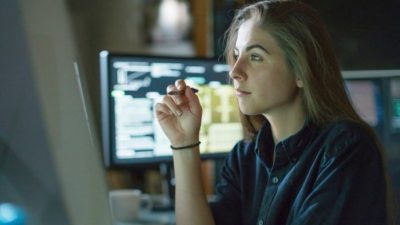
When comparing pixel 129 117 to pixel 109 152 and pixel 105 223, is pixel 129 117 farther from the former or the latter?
pixel 105 223

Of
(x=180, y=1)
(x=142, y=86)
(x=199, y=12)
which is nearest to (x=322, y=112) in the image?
(x=142, y=86)

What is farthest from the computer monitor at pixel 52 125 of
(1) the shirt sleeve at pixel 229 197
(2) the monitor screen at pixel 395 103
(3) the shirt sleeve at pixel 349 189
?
(2) the monitor screen at pixel 395 103

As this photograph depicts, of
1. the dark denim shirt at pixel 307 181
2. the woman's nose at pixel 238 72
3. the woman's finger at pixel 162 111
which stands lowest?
the dark denim shirt at pixel 307 181

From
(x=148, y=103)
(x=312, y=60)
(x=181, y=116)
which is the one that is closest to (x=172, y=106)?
(x=181, y=116)

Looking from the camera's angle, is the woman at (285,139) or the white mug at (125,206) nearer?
the woman at (285,139)

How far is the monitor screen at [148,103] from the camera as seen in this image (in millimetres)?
1760

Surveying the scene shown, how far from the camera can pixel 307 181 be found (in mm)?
1062

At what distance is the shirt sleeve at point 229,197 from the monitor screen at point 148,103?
51 centimetres

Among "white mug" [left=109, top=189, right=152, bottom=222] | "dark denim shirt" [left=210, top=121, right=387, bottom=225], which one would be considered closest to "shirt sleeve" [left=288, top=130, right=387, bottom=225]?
"dark denim shirt" [left=210, top=121, right=387, bottom=225]

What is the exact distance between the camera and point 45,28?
1.72 feet

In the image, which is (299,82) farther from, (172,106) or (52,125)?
(52,125)

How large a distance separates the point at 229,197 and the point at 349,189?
0.36 metres

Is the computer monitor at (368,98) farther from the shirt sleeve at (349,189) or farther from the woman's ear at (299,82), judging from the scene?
the shirt sleeve at (349,189)

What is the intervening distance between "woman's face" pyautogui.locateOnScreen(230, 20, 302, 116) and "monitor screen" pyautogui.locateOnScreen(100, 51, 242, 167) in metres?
0.66
